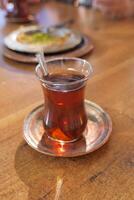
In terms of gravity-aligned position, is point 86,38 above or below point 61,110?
below

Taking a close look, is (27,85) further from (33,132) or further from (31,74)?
(33,132)

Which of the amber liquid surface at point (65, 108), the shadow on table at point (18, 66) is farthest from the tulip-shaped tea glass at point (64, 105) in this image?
the shadow on table at point (18, 66)

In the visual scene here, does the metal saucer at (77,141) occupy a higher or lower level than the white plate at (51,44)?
higher

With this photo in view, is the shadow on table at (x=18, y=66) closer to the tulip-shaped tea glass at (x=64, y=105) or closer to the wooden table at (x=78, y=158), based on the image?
the wooden table at (x=78, y=158)

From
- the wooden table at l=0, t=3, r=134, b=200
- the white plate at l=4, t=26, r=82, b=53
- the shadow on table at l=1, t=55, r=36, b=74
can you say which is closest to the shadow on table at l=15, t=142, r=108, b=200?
the wooden table at l=0, t=3, r=134, b=200

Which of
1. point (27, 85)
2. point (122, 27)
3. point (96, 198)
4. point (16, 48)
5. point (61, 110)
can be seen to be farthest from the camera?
point (122, 27)

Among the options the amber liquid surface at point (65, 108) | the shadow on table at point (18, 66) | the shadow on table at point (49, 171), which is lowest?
the shadow on table at point (18, 66)

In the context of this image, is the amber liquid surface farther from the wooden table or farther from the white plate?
the white plate

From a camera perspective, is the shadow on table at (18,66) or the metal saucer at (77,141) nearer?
the metal saucer at (77,141)

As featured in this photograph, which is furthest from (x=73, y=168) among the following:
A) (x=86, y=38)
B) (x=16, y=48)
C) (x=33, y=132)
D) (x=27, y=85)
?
(x=86, y=38)
